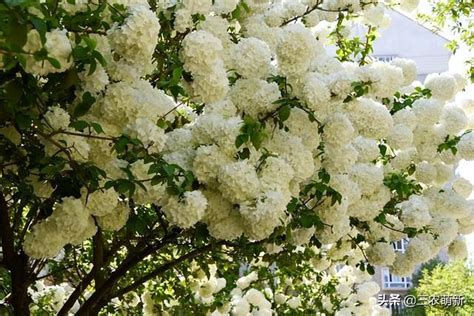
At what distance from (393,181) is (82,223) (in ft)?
5.47

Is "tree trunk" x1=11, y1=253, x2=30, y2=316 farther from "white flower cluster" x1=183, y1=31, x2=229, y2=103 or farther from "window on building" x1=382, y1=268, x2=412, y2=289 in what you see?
"window on building" x1=382, y1=268, x2=412, y2=289

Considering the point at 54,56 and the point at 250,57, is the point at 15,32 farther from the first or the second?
the point at 250,57

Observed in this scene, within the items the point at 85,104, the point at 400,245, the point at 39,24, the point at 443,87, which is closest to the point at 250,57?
the point at 85,104

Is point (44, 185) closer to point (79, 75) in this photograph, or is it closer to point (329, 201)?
point (79, 75)

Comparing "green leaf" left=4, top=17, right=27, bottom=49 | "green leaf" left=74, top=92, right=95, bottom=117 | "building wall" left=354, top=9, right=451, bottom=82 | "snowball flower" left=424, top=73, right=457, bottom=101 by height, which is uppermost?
"building wall" left=354, top=9, right=451, bottom=82

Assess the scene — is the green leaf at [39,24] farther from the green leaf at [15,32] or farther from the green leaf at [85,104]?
the green leaf at [85,104]

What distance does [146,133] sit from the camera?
2205 millimetres

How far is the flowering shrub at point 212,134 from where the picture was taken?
7.00 feet

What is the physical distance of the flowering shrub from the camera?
7.00 ft

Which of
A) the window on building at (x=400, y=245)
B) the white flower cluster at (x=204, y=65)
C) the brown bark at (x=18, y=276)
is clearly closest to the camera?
the white flower cluster at (x=204, y=65)

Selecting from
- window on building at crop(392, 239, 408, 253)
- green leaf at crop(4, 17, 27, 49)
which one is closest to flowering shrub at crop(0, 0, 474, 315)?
green leaf at crop(4, 17, 27, 49)

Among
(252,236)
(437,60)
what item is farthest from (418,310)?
(252,236)

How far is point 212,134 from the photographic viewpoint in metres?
2.53

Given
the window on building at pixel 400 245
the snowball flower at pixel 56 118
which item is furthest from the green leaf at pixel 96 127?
the window on building at pixel 400 245
